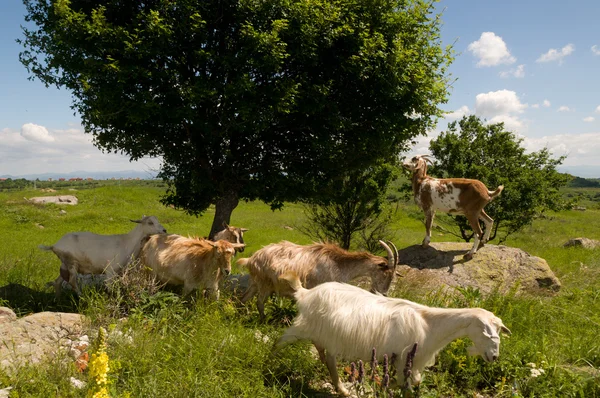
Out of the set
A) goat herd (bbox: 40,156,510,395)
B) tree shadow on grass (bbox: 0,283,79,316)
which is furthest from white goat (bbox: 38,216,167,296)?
tree shadow on grass (bbox: 0,283,79,316)

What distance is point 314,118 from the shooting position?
862 centimetres

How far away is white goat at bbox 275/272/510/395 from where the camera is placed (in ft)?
13.0

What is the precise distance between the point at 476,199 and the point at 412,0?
4.72 m

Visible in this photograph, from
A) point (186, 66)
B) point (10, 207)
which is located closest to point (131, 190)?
point (10, 207)

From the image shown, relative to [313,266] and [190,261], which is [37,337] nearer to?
[190,261]

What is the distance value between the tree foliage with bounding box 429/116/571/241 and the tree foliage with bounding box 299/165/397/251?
2.80 meters

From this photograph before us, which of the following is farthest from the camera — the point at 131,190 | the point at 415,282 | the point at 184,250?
the point at 131,190

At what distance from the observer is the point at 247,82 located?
23.6ft

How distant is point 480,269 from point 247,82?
22.4 feet

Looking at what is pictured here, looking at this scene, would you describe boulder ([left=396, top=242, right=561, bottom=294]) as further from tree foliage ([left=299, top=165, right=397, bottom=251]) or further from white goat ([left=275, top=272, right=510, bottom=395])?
white goat ([left=275, top=272, right=510, bottom=395])

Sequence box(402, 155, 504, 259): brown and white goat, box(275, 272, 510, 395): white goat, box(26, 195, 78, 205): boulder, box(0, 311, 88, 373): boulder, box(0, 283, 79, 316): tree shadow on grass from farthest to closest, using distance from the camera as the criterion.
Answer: box(26, 195, 78, 205): boulder < box(402, 155, 504, 259): brown and white goat < box(0, 283, 79, 316): tree shadow on grass < box(0, 311, 88, 373): boulder < box(275, 272, 510, 395): white goat

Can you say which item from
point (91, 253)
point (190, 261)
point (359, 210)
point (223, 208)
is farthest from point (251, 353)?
point (359, 210)

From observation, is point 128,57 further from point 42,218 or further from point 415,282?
point 42,218

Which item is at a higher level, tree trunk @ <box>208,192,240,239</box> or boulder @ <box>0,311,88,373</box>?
tree trunk @ <box>208,192,240,239</box>
